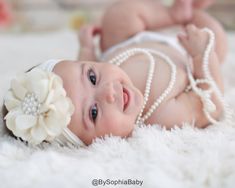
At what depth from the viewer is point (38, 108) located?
0.96 m

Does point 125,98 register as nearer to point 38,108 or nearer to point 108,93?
point 108,93

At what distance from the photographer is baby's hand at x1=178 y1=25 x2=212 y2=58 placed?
4.30 ft

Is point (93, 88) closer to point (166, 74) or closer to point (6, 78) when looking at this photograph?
point (166, 74)

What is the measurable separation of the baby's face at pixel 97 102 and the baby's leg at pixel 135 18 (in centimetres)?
Answer: 48

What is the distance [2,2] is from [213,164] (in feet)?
6.23

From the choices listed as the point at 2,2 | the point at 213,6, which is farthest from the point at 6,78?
the point at 213,6

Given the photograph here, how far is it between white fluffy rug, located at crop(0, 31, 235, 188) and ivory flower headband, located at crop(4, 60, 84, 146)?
0.04 meters

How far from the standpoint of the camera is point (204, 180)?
2.80ft

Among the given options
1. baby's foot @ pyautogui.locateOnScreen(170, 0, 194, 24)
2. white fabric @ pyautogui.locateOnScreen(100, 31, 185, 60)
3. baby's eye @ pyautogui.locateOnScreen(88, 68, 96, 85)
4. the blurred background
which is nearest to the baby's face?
baby's eye @ pyautogui.locateOnScreen(88, 68, 96, 85)

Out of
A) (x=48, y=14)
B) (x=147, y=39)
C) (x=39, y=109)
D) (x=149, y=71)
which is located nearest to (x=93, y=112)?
(x=39, y=109)

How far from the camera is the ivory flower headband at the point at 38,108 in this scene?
953mm

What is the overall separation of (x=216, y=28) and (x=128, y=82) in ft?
1.68

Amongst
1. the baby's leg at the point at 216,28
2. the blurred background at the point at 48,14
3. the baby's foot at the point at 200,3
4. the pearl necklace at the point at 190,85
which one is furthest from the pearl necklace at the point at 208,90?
the blurred background at the point at 48,14

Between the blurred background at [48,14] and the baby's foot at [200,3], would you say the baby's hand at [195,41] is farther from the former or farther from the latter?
the blurred background at [48,14]
